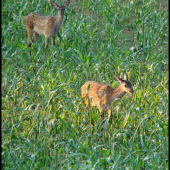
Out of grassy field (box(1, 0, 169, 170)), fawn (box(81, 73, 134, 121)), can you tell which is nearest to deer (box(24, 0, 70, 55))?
grassy field (box(1, 0, 169, 170))

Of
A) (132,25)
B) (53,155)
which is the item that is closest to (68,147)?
(53,155)

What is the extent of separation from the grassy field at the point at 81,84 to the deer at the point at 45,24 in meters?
0.23

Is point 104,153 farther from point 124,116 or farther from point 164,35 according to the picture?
point 164,35

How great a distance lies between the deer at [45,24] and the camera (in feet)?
34.7

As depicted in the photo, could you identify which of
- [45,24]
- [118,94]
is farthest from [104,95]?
[45,24]

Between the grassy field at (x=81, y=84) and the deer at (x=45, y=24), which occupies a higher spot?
the deer at (x=45, y=24)

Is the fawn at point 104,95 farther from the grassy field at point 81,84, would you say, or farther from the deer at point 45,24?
the deer at point 45,24

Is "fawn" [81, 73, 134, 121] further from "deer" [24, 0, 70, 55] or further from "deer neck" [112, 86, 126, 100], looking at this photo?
"deer" [24, 0, 70, 55]

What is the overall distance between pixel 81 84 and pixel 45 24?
2.60 meters

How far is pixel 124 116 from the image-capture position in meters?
7.39

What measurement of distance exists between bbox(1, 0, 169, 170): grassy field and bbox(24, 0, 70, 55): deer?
23 cm

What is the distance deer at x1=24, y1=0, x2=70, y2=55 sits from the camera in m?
10.6

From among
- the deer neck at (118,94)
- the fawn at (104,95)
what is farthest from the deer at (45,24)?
the deer neck at (118,94)

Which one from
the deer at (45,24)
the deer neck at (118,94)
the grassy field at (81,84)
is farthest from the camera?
the deer at (45,24)
